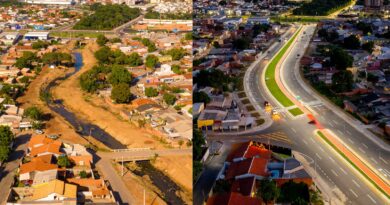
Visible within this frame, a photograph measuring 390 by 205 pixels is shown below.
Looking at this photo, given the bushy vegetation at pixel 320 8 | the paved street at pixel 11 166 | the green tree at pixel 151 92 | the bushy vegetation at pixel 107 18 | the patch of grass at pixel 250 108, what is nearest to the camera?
the paved street at pixel 11 166

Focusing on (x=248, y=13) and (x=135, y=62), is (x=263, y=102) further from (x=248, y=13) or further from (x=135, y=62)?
(x=248, y=13)

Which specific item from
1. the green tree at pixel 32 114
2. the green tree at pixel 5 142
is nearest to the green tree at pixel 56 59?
the green tree at pixel 32 114

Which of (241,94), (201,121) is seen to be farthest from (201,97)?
(241,94)

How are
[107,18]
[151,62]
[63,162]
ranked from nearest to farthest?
1. [63,162]
2. [151,62]
3. [107,18]

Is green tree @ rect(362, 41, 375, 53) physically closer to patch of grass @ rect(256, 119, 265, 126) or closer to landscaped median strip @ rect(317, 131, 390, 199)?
patch of grass @ rect(256, 119, 265, 126)

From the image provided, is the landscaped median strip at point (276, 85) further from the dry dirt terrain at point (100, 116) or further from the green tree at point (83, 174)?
the green tree at point (83, 174)

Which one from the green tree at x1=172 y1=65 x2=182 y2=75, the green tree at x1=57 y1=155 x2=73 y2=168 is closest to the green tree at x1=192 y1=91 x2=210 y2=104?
the green tree at x1=57 y1=155 x2=73 y2=168

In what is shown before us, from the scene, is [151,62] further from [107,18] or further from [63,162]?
[107,18]
